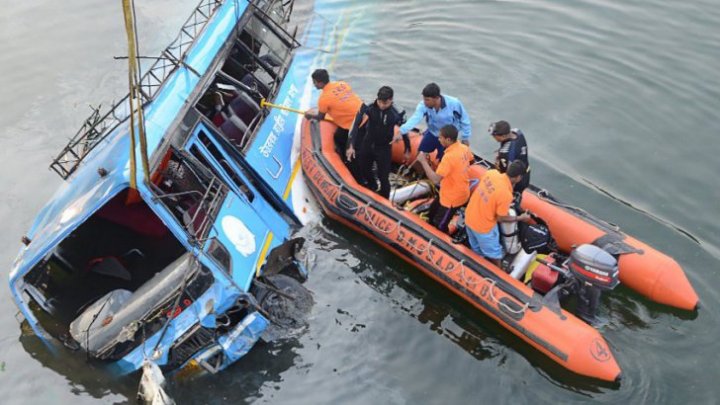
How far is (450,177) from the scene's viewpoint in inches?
331

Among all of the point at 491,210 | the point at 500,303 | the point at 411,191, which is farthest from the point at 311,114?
the point at 500,303

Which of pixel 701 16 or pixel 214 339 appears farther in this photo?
pixel 701 16

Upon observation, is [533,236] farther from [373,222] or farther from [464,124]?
[373,222]

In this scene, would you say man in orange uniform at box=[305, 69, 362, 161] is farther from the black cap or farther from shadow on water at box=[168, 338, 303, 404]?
shadow on water at box=[168, 338, 303, 404]

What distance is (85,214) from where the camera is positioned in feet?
23.6

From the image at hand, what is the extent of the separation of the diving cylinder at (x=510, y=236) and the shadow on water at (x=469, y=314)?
98cm

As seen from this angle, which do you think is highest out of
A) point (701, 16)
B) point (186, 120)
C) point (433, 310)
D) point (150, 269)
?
point (186, 120)

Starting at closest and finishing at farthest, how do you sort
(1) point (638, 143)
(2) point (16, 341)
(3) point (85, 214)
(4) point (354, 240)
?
(3) point (85, 214) < (2) point (16, 341) < (4) point (354, 240) < (1) point (638, 143)

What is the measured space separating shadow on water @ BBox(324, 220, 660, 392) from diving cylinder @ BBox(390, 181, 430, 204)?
2.88 ft

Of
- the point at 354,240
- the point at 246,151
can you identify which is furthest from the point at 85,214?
the point at 354,240

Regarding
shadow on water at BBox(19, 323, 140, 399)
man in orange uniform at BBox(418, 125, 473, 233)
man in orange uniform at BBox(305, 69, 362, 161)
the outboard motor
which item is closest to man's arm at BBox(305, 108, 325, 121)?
man in orange uniform at BBox(305, 69, 362, 161)

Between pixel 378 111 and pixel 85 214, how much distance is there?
13.4 ft

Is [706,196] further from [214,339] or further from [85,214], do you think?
[85,214]

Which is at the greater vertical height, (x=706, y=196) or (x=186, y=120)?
(x=186, y=120)
